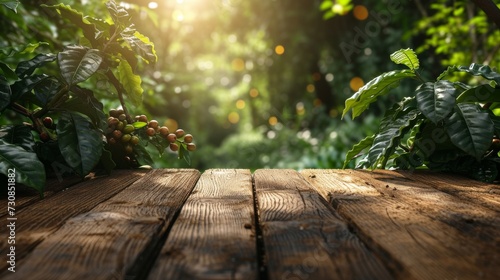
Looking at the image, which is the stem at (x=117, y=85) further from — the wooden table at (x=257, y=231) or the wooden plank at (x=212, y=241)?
the wooden plank at (x=212, y=241)

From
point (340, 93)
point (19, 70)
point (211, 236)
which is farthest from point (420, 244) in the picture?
point (340, 93)

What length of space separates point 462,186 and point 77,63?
1601 millimetres

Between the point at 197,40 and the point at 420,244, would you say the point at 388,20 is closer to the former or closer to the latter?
the point at 197,40

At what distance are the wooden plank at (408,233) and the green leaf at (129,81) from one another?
3.71ft

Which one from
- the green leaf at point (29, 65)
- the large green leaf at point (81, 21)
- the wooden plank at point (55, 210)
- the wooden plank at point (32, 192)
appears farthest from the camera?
the large green leaf at point (81, 21)

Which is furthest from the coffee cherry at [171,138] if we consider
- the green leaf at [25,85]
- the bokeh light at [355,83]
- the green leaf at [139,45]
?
the bokeh light at [355,83]

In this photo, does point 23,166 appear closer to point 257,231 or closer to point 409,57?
point 257,231

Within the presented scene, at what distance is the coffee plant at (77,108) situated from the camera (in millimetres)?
1734

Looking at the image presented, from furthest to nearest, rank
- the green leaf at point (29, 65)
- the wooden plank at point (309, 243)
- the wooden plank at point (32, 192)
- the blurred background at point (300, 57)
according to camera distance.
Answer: the blurred background at point (300, 57) → the green leaf at point (29, 65) → the wooden plank at point (32, 192) → the wooden plank at point (309, 243)

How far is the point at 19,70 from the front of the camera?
72.3 inches

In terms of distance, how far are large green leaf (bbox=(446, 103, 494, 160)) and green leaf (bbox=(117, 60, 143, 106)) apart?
149cm

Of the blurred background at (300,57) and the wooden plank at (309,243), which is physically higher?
the blurred background at (300,57)

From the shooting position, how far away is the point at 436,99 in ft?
5.92

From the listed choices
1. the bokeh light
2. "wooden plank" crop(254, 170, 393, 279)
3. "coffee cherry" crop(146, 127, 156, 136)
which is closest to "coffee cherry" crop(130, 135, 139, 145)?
"coffee cherry" crop(146, 127, 156, 136)
